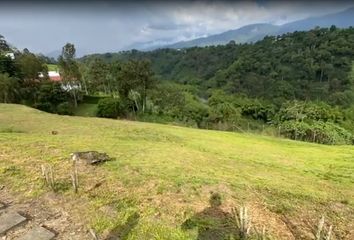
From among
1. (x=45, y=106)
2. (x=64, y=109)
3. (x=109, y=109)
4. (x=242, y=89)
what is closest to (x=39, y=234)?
(x=109, y=109)

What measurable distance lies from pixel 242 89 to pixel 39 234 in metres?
99.8

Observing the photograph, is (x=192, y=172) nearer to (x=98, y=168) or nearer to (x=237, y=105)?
(x=98, y=168)

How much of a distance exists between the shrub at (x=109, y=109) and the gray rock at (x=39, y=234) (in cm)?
4033

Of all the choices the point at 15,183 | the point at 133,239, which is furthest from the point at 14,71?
the point at 133,239

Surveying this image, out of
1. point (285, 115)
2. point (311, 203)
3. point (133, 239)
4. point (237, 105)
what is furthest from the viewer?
point (237, 105)

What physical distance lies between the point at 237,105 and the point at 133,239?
65072 millimetres

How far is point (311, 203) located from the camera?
852 cm

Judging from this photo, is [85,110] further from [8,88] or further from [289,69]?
[289,69]

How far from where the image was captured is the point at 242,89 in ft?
339

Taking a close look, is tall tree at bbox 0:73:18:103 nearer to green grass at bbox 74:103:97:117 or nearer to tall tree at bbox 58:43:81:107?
tall tree at bbox 58:43:81:107

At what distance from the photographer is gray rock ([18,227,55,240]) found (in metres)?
6.57

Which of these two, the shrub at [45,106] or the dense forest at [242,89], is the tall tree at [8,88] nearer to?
the dense forest at [242,89]

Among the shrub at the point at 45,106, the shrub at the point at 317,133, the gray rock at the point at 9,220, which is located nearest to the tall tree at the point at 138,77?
the shrub at the point at 45,106

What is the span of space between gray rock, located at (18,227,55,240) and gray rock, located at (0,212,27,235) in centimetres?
47
